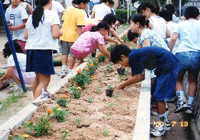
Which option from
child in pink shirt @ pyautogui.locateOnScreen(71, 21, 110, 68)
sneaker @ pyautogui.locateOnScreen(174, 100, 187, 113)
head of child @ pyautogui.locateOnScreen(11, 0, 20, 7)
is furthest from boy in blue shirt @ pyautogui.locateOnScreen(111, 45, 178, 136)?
head of child @ pyautogui.locateOnScreen(11, 0, 20, 7)

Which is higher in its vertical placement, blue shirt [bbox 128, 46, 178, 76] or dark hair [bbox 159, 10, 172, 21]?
dark hair [bbox 159, 10, 172, 21]

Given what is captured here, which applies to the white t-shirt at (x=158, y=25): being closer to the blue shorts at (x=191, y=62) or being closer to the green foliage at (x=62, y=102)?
the blue shorts at (x=191, y=62)

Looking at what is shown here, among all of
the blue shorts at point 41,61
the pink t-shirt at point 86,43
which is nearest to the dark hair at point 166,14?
the pink t-shirt at point 86,43

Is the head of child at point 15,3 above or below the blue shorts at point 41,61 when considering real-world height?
above

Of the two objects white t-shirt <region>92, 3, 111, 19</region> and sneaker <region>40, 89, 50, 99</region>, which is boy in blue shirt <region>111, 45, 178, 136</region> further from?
white t-shirt <region>92, 3, 111, 19</region>

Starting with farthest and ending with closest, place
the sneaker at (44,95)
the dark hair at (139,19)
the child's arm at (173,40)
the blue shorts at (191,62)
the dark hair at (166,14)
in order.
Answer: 1. the dark hair at (166,14)
2. the child's arm at (173,40)
3. the blue shorts at (191,62)
4. the dark hair at (139,19)
5. the sneaker at (44,95)

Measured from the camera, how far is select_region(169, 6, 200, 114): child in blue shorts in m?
5.80

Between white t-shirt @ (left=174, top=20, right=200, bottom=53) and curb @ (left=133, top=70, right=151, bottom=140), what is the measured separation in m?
0.82

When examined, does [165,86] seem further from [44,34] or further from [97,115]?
[44,34]

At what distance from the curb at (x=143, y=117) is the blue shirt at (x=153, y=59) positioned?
45 cm

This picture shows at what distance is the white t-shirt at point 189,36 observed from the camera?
5.88 meters

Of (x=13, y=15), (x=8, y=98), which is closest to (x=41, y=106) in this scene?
(x=8, y=98)

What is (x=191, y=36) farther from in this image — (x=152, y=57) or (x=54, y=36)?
(x=54, y=36)

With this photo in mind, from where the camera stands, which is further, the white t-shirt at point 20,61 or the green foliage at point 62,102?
the white t-shirt at point 20,61
